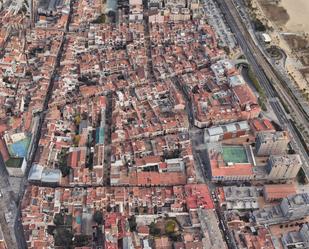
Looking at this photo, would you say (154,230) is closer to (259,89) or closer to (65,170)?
(65,170)

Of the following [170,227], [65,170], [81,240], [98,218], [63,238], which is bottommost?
[81,240]

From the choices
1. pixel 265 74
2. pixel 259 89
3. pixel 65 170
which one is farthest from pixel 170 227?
pixel 265 74

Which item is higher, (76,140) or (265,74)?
(265,74)

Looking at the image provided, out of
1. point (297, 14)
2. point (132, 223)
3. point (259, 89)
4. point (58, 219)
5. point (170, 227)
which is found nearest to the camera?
point (170, 227)

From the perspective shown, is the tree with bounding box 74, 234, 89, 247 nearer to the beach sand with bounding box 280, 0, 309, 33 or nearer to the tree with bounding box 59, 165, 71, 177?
the tree with bounding box 59, 165, 71, 177

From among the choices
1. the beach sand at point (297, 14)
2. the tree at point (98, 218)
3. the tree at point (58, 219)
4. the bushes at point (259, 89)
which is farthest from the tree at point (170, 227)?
the beach sand at point (297, 14)

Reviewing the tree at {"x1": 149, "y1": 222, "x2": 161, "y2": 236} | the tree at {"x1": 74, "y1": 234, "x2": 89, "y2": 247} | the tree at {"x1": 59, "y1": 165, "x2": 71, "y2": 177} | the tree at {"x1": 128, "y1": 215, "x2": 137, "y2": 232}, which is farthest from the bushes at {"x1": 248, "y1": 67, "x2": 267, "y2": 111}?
the tree at {"x1": 74, "y1": 234, "x2": 89, "y2": 247}

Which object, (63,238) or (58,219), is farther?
(58,219)

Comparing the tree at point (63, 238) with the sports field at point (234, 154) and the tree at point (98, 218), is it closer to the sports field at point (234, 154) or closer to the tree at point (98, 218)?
the tree at point (98, 218)
